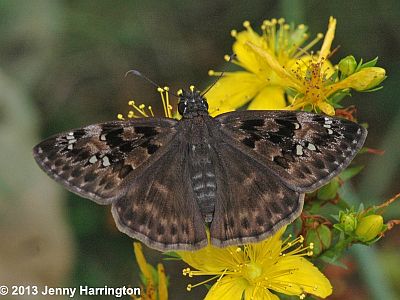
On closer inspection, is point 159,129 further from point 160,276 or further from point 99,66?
point 99,66

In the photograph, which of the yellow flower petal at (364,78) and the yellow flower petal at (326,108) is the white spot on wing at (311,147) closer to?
the yellow flower petal at (326,108)

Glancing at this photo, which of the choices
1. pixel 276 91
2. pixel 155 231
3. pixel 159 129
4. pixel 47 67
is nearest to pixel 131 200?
pixel 155 231

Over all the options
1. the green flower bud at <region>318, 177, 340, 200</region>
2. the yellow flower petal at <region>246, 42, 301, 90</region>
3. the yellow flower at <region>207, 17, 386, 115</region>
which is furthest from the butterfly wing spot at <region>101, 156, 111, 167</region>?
the green flower bud at <region>318, 177, 340, 200</region>

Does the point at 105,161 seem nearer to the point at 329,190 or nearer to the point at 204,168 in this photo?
the point at 204,168

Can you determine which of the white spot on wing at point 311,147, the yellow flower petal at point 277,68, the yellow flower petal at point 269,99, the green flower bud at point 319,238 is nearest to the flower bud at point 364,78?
the yellow flower petal at point 277,68

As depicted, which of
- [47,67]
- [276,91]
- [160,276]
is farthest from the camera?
[47,67]

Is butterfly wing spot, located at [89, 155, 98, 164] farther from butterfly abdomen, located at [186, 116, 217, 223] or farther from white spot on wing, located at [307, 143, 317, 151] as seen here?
white spot on wing, located at [307, 143, 317, 151]

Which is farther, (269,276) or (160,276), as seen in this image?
(160,276)
